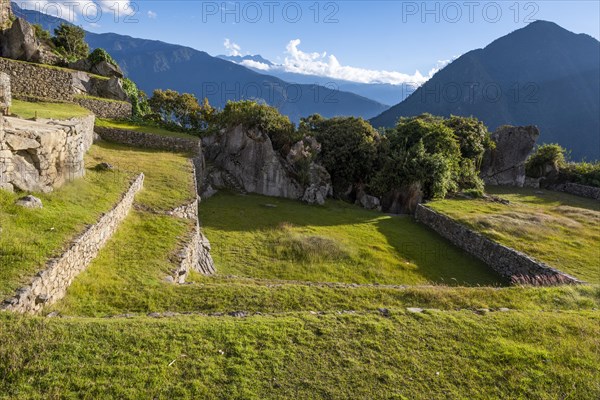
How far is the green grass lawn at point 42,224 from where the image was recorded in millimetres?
8427

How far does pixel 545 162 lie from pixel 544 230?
117 ft

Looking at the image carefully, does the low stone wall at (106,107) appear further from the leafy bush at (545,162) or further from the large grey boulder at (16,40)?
the leafy bush at (545,162)

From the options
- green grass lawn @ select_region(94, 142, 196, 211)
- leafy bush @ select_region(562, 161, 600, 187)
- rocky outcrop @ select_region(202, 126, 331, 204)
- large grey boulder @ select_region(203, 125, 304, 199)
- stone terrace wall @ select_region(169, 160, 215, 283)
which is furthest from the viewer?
leafy bush @ select_region(562, 161, 600, 187)

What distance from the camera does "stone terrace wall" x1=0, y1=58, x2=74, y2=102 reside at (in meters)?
25.2

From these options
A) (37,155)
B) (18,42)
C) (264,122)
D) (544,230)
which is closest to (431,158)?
(544,230)

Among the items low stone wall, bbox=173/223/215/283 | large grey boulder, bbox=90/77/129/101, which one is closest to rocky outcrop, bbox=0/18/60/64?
large grey boulder, bbox=90/77/129/101

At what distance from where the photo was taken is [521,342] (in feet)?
30.6

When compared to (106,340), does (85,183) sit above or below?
above

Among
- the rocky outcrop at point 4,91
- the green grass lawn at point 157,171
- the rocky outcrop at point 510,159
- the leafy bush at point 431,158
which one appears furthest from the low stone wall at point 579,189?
the rocky outcrop at point 4,91

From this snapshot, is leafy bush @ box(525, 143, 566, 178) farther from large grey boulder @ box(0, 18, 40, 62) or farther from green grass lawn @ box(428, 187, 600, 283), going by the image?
large grey boulder @ box(0, 18, 40, 62)

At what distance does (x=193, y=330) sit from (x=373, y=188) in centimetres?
3344

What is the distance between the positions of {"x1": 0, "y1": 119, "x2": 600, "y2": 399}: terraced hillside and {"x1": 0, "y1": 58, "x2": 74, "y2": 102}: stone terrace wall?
18.8m

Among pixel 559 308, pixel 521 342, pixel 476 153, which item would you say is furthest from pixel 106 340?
pixel 476 153

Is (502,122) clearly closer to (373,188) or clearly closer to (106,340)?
(373,188)
